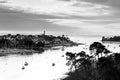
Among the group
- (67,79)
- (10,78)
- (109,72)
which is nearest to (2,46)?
(10,78)

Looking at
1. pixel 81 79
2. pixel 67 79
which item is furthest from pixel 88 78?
pixel 67 79

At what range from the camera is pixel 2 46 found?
192500mm

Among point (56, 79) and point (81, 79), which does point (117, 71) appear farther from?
point (56, 79)

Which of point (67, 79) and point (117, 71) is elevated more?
point (117, 71)

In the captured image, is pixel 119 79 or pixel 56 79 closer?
pixel 119 79

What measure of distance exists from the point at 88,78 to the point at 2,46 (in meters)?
157

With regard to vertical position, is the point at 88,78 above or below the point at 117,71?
below

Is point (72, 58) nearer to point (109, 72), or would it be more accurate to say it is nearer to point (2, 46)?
point (109, 72)

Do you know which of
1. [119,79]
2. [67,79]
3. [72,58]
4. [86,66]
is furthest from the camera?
[72,58]

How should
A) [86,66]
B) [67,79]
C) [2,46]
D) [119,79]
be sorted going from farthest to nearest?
[2,46], [86,66], [67,79], [119,79]

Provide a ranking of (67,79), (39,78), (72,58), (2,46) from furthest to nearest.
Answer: (2,46) → (72,58) → (39,78) → (67,79)

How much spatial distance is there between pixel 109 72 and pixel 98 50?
4201cm

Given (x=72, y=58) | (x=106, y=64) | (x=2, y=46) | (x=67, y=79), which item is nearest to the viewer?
(x=106, y=64)

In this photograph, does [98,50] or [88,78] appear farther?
[98,50]
